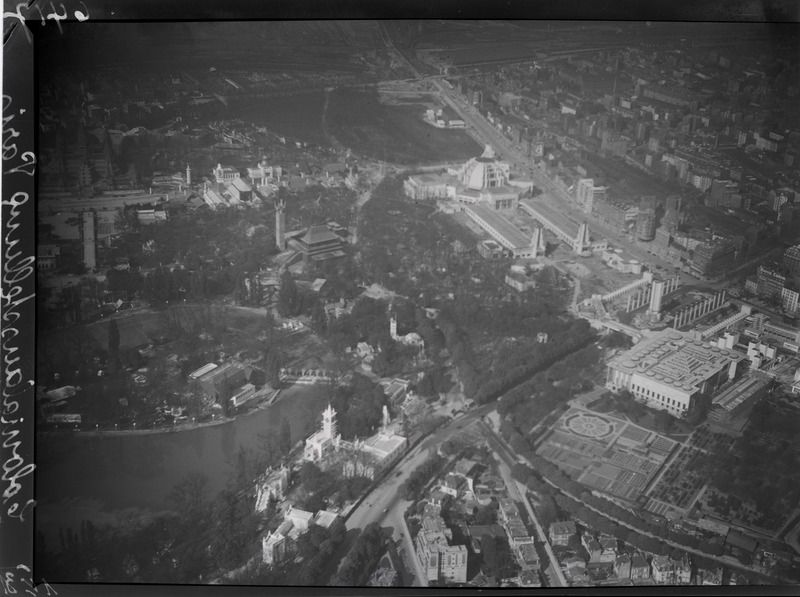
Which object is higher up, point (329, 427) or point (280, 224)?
point (280, 224)

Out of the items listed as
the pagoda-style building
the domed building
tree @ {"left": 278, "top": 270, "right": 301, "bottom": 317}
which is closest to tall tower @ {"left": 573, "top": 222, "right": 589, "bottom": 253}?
the domed building

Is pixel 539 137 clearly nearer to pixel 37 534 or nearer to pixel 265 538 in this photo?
pixel 265 538

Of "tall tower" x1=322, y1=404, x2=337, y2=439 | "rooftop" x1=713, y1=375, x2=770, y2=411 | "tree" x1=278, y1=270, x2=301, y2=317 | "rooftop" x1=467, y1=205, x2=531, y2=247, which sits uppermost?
"rooftop" x1=467, y1=205, x2=531, y2=247

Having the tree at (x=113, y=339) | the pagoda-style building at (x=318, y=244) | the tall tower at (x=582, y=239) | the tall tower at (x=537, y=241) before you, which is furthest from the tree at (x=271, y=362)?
the tall tower at (x=582, y=239)

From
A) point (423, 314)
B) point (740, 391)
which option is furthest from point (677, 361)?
point (423, 314)

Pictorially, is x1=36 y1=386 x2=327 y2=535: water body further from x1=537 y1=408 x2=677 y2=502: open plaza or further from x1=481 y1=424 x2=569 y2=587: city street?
x1=537 y1=408 x2=677 y2=502: open plaza

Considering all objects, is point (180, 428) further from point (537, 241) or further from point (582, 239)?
point (582, 239)
